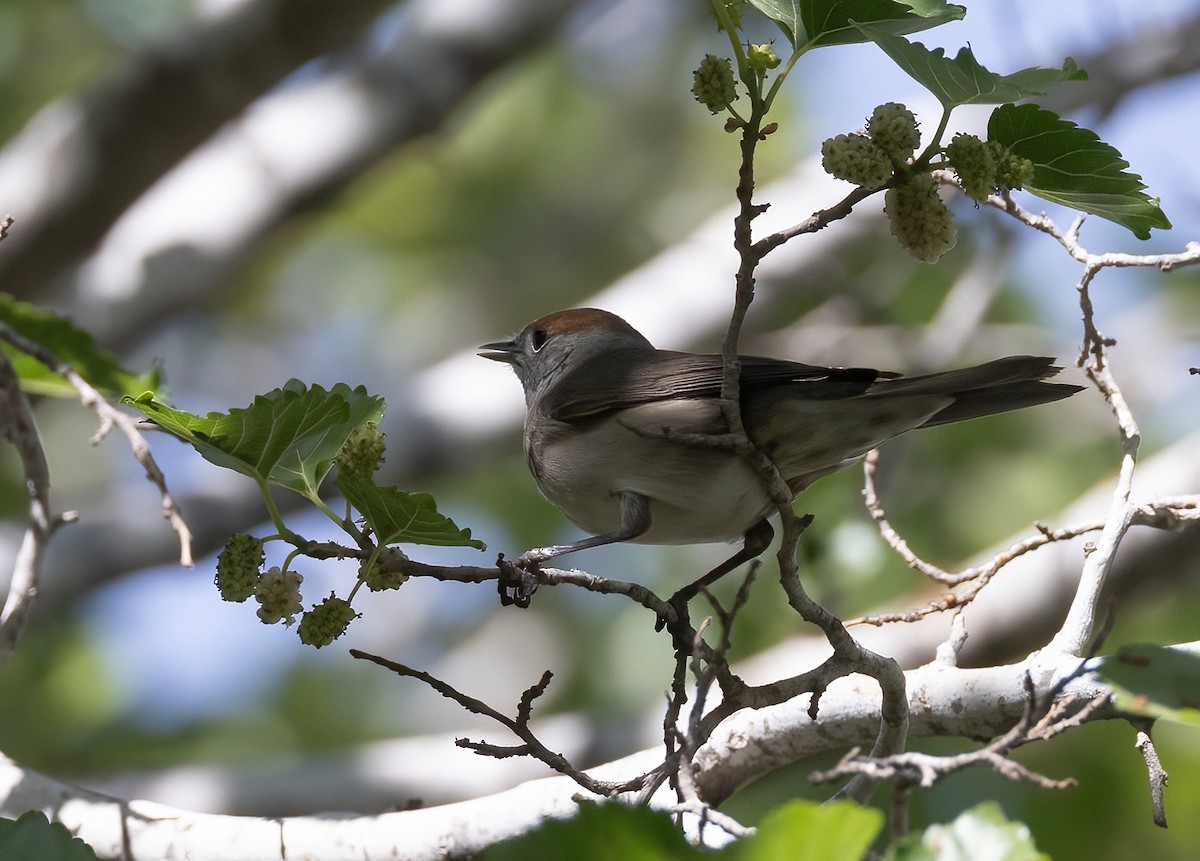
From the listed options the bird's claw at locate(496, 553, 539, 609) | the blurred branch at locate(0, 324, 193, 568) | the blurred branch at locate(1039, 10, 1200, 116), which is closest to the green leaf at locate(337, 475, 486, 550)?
the bird's claw at locate(496, 553, 539, 609)

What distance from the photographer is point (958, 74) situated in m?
2.16

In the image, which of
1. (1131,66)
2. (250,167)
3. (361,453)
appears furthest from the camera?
(1131,66)

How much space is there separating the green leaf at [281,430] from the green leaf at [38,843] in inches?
31.4

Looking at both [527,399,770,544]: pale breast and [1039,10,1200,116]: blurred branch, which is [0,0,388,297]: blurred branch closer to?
[527,399,770,544]: pale breast

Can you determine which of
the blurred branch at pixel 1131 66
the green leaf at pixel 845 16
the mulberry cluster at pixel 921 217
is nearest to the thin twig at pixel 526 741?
the mulberry cluster at pixel 921 217

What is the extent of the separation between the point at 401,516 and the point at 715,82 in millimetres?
1044

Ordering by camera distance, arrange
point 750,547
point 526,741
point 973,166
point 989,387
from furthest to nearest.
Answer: point 750,547 → point 989,387 → point 526,741 → point 973,166

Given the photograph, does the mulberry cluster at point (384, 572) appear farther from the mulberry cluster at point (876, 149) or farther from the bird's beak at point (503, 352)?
the bird's beak at point (503, 352)

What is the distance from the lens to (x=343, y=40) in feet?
20.2

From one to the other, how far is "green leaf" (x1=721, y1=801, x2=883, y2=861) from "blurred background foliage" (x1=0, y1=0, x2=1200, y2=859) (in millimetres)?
1327

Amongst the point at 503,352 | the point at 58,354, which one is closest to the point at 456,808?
the point at 58,354

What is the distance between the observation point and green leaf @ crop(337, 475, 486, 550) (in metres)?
2.20

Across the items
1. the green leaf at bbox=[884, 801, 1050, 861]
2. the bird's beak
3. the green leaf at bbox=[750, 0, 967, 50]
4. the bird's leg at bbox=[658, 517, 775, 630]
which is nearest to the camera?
the green leaf at bbox=[884, 801, 1050, 861]

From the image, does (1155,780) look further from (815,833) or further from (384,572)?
(384,572)
